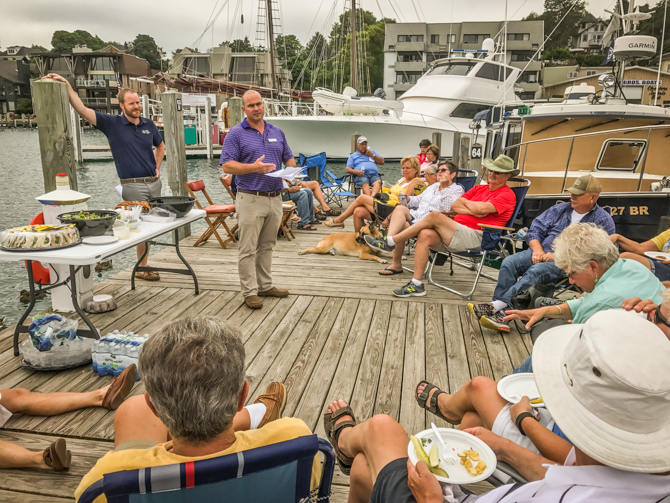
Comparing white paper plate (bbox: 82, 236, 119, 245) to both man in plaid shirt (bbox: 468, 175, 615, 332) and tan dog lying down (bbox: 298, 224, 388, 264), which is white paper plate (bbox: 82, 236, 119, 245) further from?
tan dog lying down (bbox: 298, 224, 388, 264)

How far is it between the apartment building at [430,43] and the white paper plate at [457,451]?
49.2m

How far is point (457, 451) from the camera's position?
1.43 metres

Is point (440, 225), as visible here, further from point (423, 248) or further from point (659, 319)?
point (659, 319)

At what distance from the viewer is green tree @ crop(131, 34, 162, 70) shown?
295 ft

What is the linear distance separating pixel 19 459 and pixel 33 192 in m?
17.3

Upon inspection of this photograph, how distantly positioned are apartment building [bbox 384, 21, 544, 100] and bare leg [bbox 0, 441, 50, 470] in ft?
→ 161

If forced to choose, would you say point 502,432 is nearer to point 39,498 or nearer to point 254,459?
point 254,459

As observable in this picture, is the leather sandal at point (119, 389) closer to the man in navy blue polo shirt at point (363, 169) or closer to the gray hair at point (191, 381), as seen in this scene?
the gray hair at point (191, 381)

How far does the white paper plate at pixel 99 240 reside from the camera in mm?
3014

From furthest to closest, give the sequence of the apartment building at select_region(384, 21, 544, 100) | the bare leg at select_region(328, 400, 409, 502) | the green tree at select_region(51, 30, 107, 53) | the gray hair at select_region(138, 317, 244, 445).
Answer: the green tree at select_region(51, 30, 107, 53) → the apartment building at select_region(384, 21, 544, 100) → the bare leg at select_region(328, 400, 409, 502) → the gray hair at select_region(138, 317, 244, 445)

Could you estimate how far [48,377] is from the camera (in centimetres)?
279

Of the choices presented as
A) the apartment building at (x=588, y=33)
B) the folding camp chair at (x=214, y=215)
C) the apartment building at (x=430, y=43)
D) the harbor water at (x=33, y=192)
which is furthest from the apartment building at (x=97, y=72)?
the folding camp chair at (x=214, y=215)

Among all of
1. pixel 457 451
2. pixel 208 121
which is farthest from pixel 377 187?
pixel 208 121

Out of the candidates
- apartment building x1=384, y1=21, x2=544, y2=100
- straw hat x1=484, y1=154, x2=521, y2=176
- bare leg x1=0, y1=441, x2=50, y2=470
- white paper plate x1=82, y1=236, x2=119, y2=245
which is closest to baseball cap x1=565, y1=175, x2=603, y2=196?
straw hat x1=484, y1=154, x2=521, y2=176
